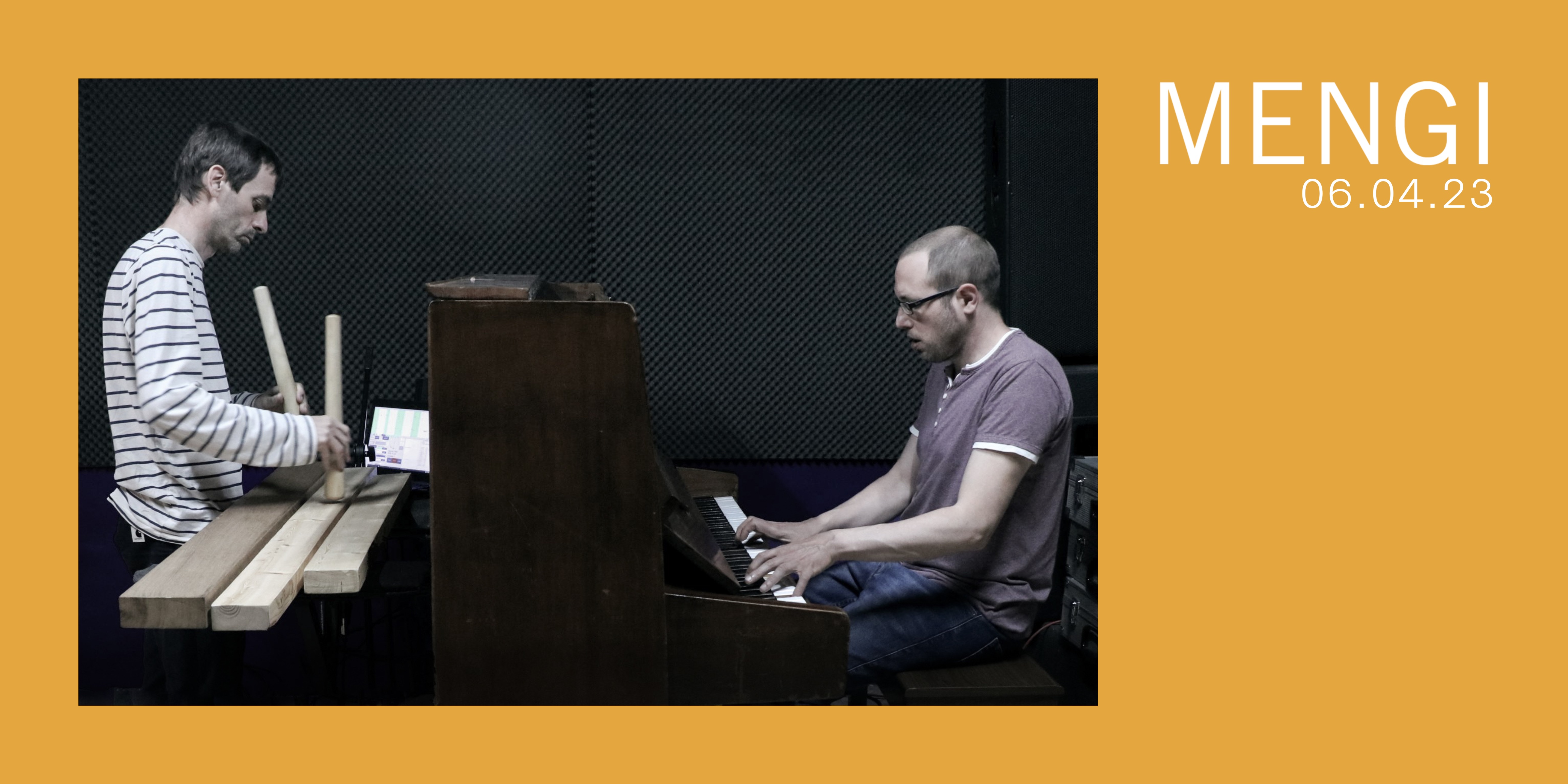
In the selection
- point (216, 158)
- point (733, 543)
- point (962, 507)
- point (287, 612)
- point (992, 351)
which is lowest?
point (287, 612)

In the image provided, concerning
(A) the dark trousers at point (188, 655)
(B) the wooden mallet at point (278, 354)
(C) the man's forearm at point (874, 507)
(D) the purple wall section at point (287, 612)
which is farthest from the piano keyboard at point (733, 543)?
(A) the dark trousers at point (188, 655)

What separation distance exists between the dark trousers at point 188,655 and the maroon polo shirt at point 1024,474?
5.16 feet

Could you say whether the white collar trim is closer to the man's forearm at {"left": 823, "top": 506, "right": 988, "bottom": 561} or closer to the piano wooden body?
the man's forearm at {"left": 823, "top": 506, "right": 988, "bottom": 561}

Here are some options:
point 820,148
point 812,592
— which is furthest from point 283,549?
point 820,148

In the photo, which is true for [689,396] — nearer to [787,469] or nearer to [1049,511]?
[787,469]

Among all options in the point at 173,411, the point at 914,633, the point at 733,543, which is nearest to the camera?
the point at 173,411

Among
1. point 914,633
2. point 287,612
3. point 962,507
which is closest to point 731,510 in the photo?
point 914,633

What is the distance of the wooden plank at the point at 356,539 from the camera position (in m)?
1.97

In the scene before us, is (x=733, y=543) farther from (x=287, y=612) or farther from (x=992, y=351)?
(x=287, y=612)

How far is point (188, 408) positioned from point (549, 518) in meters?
0.79

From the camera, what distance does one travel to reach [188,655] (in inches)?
89.8

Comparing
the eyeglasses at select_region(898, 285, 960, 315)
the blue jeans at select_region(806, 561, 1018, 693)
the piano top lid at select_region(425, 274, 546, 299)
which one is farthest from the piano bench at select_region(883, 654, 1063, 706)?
the piano top lid at select_region(425, 274, 546, 299)

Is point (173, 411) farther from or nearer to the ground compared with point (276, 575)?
farther from the ground

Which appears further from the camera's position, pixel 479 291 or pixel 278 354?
pixel 278 354
